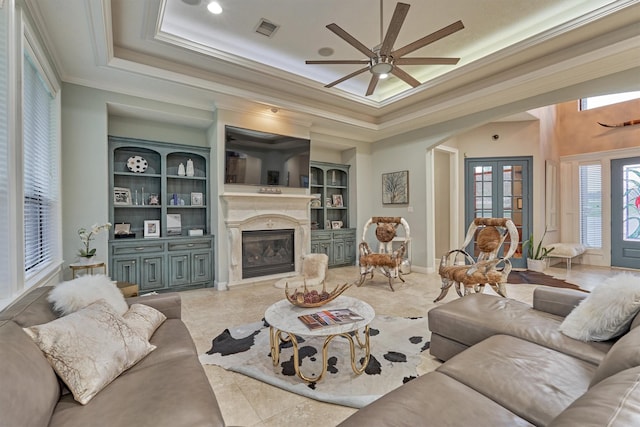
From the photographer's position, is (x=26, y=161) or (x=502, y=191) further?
(x=502, y=191)

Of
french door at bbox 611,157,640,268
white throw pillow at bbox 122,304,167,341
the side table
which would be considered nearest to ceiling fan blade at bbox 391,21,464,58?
white throw pillow at bbox 122,304,167,341

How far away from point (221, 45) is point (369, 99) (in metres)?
2.52

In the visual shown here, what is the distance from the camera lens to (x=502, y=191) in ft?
20.4

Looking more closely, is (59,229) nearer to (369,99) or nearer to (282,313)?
(282,313)

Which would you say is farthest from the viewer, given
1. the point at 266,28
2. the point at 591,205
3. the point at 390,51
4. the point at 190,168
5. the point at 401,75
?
the point at 591,205

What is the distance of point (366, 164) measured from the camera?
6582mm

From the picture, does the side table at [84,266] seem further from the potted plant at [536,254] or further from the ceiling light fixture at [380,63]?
the potted plant at [536,254]

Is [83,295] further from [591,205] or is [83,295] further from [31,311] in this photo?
[591,205]

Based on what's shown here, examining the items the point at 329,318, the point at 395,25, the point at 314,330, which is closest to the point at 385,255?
the point at 329,318

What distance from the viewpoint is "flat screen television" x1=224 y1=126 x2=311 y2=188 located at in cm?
A: 460

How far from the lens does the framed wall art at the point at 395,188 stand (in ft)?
19.2

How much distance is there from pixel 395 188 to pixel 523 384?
4.96 m

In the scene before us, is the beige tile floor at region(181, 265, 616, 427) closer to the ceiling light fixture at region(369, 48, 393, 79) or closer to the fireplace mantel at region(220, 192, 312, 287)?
the fireplace mantel at region(220, 192, 312, 287)

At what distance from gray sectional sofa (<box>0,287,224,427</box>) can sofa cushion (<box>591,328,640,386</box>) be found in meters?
1.36
